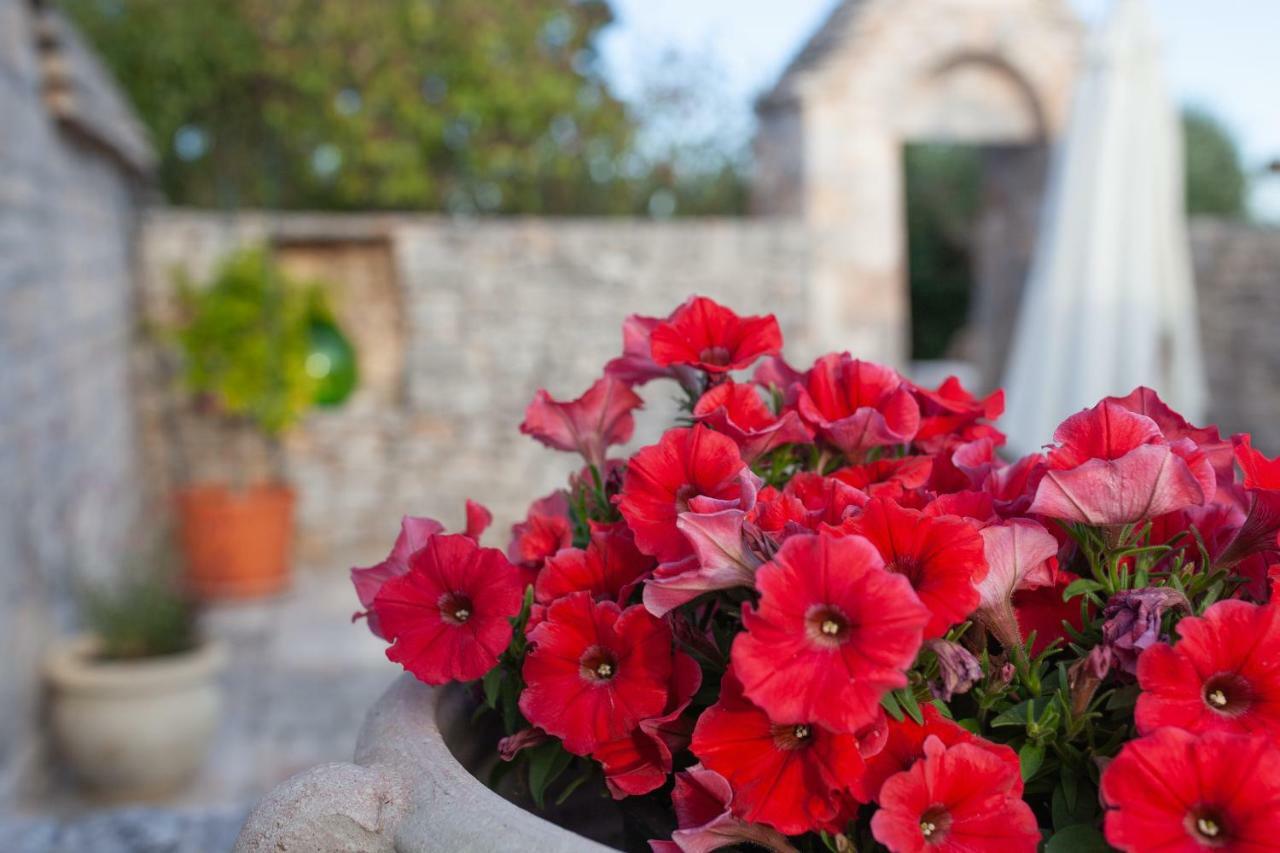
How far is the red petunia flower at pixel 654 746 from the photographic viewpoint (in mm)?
762

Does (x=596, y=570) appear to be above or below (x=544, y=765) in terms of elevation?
above

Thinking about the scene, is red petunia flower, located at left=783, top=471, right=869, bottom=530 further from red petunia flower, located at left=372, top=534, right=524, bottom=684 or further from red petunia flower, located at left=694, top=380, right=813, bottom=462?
red petunia flower, located at left=372, top=534, right=524, bottom=684

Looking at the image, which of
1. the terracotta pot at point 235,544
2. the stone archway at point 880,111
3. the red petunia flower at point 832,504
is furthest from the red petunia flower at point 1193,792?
the stone archway at point 880,111

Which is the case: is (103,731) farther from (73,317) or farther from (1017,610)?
(1017,610)

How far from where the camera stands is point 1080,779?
2.37 ft

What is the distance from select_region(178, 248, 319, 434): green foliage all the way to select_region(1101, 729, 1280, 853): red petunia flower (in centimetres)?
559

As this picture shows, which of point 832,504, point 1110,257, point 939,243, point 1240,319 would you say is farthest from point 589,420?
point 939,243

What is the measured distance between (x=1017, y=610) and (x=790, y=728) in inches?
7.7

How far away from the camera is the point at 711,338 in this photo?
0.97 metres

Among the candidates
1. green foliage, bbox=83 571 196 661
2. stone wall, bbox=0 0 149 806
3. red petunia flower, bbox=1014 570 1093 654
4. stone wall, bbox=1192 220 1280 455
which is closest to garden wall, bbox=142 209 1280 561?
stone wall, bbox=0 0 149 806

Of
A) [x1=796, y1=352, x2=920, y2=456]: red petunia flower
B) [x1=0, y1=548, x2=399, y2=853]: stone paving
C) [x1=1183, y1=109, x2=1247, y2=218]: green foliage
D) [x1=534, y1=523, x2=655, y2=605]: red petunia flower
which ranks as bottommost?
[x1=0, y1=548, x2=399, y2=853]: stone paving

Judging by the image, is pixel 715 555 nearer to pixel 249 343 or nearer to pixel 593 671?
pixel 593 671

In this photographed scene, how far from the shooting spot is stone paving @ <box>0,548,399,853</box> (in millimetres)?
3551

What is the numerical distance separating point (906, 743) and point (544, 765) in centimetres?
26
